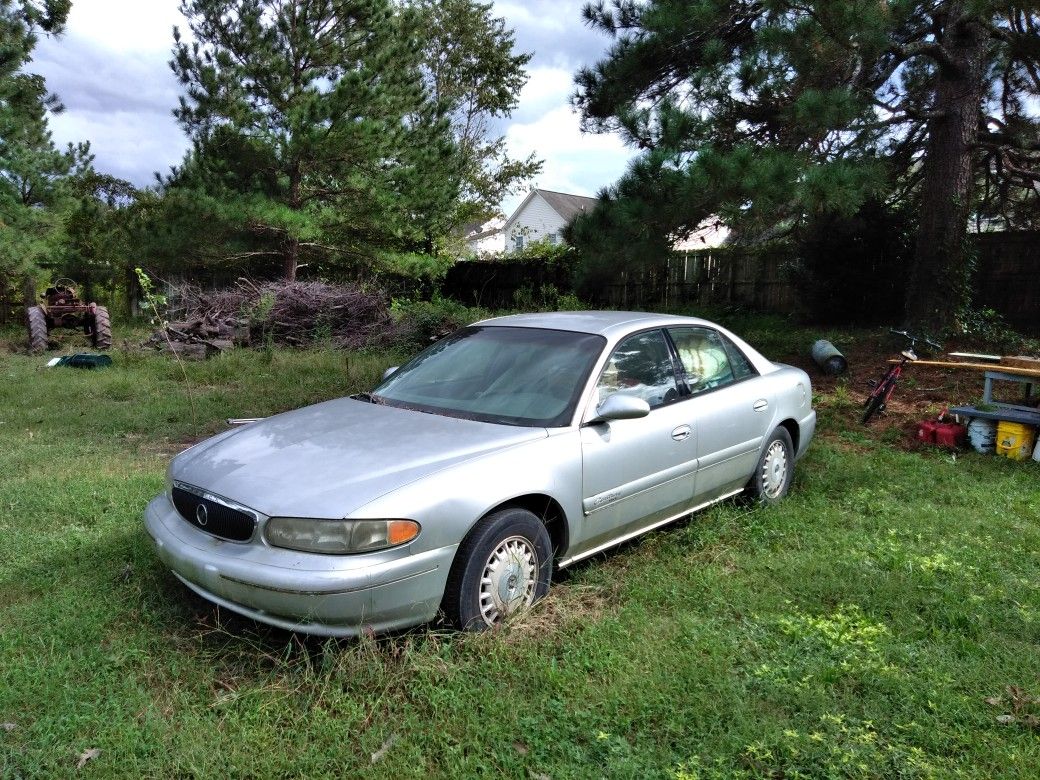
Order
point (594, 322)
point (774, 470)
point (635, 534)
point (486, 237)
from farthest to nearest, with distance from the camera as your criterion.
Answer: point (486, 237) < point (774, 470) < point (594, 322) < point (635, 534)

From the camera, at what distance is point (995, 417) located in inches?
255

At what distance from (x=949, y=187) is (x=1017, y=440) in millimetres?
4842

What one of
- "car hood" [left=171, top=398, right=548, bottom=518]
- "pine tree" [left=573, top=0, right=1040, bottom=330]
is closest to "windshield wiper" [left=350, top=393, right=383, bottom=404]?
"car hood" [left=171, top=398, right=548, bottom=518]

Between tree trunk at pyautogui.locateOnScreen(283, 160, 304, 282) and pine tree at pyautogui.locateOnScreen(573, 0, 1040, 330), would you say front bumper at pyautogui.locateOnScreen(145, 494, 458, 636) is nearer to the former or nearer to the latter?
pine tree at pyautogui.locateOnScreen(573, 0, 1040, 330)

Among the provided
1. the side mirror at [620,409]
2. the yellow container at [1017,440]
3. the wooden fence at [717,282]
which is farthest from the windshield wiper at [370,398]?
the yellow container at [1017,440]

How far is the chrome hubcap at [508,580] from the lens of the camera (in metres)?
3.27

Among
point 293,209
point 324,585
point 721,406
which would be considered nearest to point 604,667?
point 324,585

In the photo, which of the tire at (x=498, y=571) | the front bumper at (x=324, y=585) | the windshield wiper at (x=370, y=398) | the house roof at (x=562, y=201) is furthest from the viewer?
the house roof at (x=562, y=201)

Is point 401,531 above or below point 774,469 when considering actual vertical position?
above

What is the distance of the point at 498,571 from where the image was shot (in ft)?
10.8

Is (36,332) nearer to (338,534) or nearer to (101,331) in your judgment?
(101,331)

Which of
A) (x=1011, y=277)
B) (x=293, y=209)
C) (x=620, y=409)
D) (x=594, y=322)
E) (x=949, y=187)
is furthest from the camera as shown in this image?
(x=293, y=209)

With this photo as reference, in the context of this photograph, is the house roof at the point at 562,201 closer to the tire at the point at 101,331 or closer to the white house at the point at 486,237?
the white house at the point at 486,237

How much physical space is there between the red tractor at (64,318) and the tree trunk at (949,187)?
1392 cm
